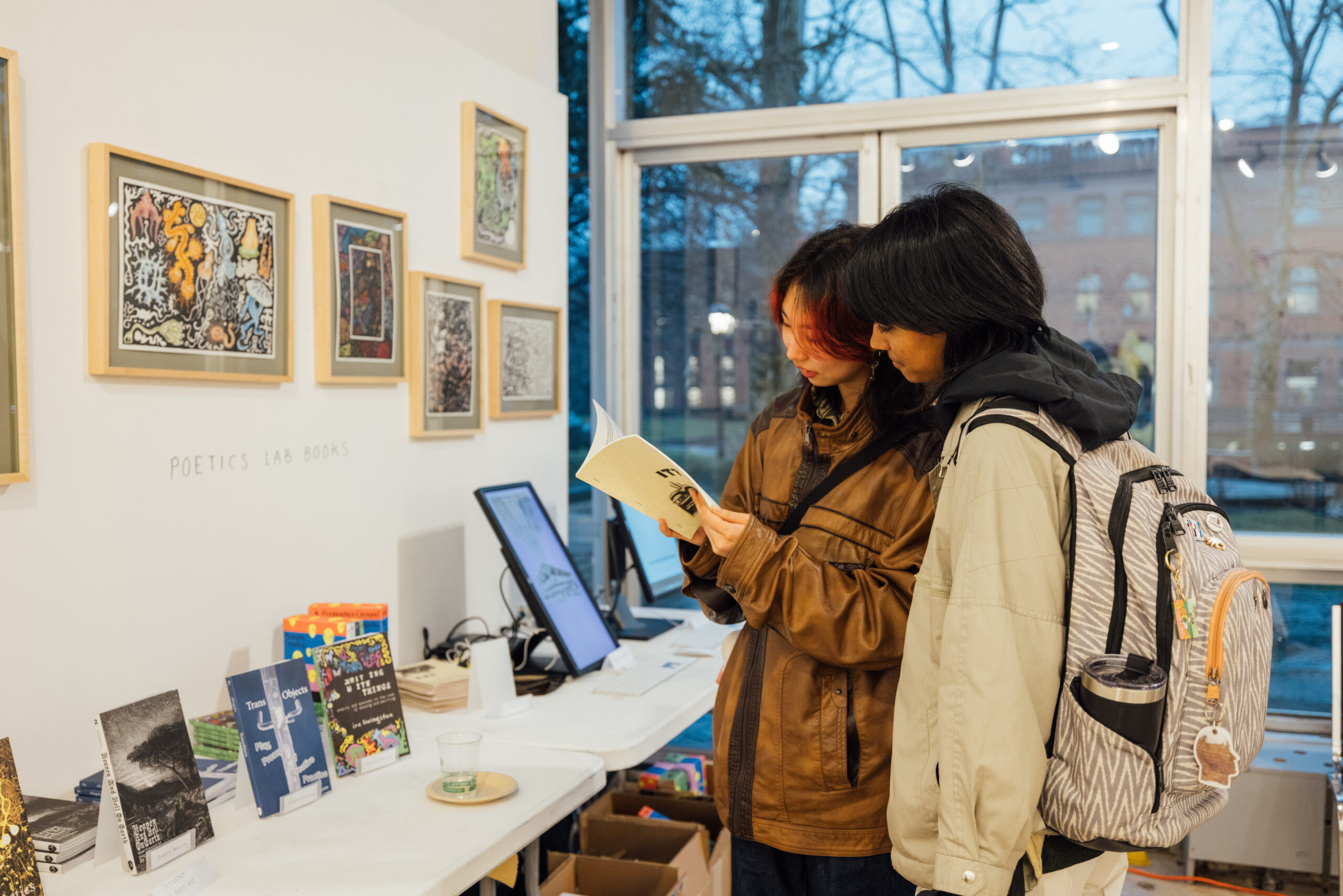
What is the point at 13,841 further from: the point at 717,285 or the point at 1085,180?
the point at 1085,180

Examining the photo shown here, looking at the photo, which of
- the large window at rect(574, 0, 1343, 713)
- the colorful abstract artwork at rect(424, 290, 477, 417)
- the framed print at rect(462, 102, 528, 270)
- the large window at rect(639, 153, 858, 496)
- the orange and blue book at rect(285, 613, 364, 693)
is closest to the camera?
the orange and blue book at rect(285, 613, 364, 693)

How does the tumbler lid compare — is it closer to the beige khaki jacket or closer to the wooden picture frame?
the beige khaki jacket

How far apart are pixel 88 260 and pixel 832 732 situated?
1.39 m

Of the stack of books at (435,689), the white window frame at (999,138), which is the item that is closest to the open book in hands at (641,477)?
the stack of books at (435,689)

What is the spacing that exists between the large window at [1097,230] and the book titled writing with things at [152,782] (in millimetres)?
2882

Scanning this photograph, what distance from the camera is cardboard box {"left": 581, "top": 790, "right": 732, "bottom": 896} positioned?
7.06 ft

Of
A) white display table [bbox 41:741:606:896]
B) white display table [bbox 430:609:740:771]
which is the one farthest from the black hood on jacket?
white display table [bbox 430:609:740:771]

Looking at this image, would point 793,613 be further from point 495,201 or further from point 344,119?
point 495,201

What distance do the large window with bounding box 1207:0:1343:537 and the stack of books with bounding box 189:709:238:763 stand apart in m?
3.04

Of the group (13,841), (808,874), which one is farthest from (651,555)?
(13,841)

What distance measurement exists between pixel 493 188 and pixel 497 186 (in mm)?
26

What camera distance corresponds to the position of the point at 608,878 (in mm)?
1895

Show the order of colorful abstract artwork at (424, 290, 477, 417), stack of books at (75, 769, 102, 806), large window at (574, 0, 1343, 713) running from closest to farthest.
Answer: stack of books at (75, 769, 102, 806) → colorful abstract artwork at (424, 290, 477, 417) → large window at (574, 0, 1343, 713)

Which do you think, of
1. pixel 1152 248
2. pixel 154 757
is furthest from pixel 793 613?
pixel 1152 248
